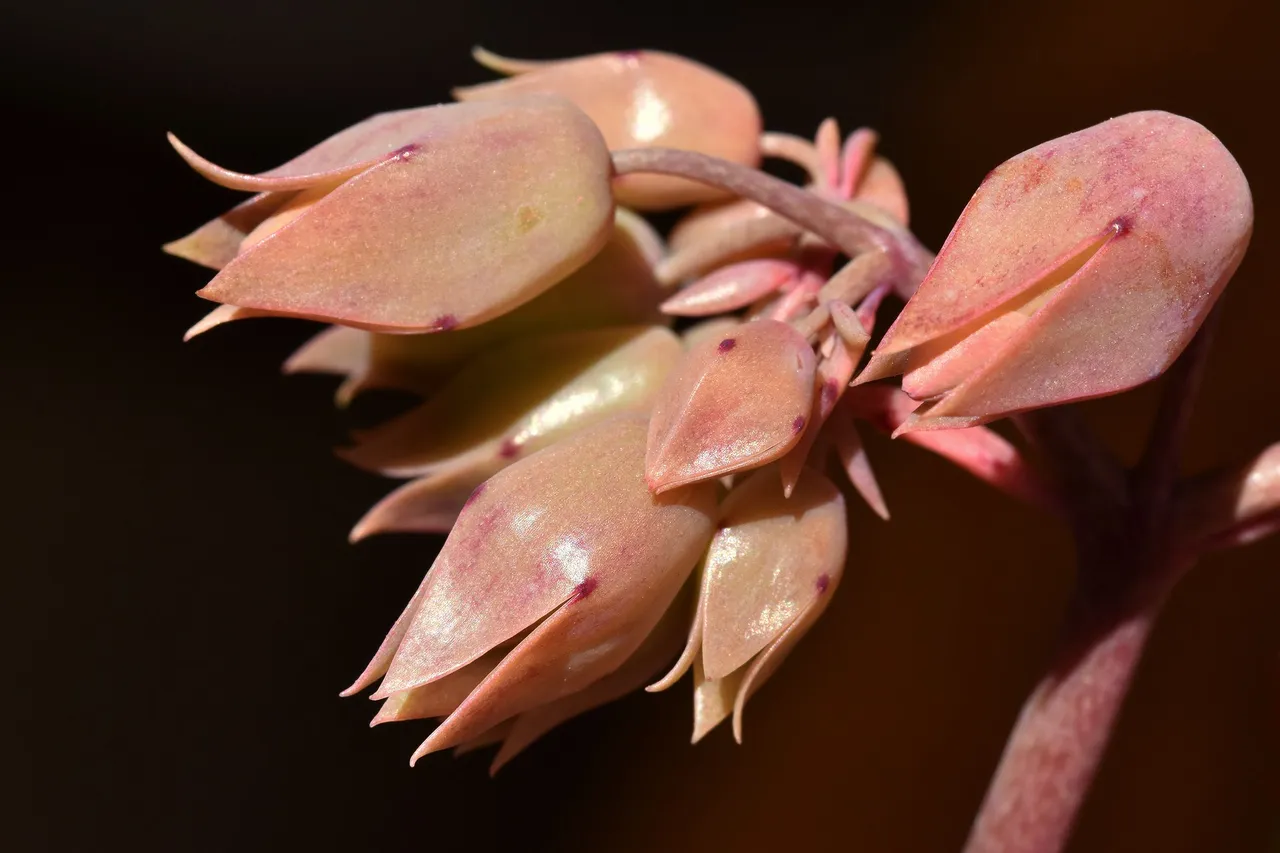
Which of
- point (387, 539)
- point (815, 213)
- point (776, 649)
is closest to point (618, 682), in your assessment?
point (776, 649)

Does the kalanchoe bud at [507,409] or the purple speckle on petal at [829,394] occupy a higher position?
the purple speckle on petal at [829,394]

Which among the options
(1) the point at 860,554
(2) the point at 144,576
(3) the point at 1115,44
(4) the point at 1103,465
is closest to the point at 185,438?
(2) the point at 144,576

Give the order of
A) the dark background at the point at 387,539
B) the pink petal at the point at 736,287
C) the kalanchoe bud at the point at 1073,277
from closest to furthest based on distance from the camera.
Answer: the kalanchoe bud at the point at 1073,277
the pink petal at the point at 736,287
the dark background at the point at 387,539

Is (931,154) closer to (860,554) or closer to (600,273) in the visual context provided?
(860,554)

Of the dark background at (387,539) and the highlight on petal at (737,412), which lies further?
the dark background at (387,539)

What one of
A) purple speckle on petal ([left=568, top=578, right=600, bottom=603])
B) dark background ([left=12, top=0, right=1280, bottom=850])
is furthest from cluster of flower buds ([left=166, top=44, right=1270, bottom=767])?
dark background ([left=12, top=0, right=1280, bottom=850])

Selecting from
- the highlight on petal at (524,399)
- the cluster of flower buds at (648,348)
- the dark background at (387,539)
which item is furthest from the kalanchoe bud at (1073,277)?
the dark background at (387,539)

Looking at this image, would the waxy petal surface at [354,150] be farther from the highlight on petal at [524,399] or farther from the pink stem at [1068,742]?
the pink stem at [1068,742]
